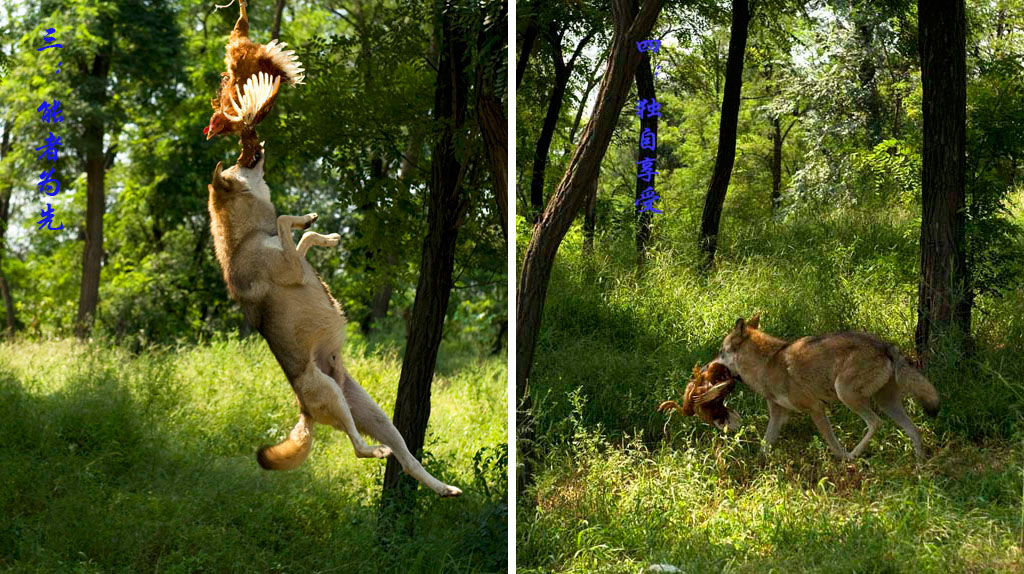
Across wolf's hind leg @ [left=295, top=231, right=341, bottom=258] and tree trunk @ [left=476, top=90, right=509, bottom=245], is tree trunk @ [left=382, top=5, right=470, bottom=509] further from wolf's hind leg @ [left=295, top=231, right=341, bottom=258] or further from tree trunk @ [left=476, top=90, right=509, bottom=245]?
wolf's hind leg @ [left=295, top=231, right=341, bottom=258]

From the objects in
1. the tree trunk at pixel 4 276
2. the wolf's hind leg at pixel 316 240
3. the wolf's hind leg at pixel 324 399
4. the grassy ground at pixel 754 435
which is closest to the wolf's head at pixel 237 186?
the wolf's hind leg at pixel 316 240

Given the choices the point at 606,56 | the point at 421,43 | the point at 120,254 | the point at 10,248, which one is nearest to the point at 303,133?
the point at 421,43

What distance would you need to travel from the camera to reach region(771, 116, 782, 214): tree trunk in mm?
5062

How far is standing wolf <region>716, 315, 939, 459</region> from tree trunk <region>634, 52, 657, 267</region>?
693 millimetres

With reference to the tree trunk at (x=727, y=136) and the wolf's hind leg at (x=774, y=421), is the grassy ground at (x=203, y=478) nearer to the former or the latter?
the wolf's hind leg at (x=774, y=421)

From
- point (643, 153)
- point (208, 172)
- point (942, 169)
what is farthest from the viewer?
point (208, 172)

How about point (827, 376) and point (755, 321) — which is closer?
point (827, 376)

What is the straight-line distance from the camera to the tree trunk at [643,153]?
5.54 m

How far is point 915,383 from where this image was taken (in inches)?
182

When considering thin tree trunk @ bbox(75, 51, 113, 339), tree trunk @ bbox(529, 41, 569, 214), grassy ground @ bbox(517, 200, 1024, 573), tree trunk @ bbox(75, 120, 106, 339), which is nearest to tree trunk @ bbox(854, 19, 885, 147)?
grassy ground @ bbox(517, 200, 1024, 573)

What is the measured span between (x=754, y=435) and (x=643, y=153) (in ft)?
5.11

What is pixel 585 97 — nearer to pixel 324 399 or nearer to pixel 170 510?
pixel 324 399

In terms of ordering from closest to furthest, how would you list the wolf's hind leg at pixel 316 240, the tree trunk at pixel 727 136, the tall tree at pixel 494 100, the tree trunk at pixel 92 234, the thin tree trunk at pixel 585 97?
the wolf's hind leg at pixel 316 240
the tree trunk at pixel 727 136
the thin tree trunk at pixel 585 97
the tall tree at pixel 494 100
the tree trunk at pixel 92 234

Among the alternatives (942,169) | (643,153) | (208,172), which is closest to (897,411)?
(942,169)
